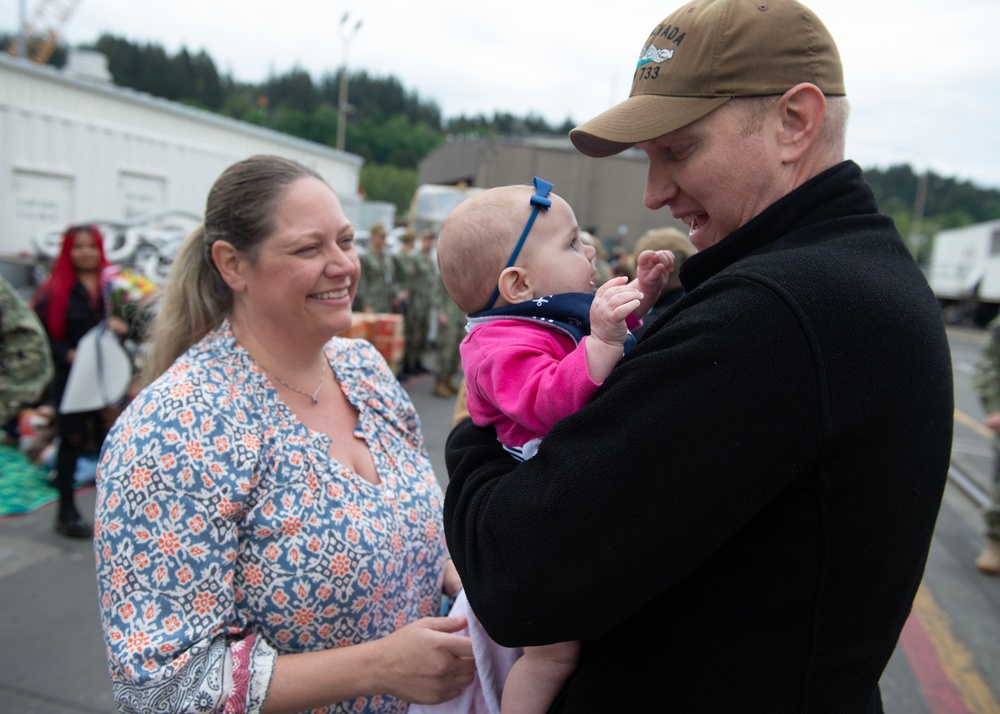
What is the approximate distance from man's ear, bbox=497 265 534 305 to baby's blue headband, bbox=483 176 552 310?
23 millimetres

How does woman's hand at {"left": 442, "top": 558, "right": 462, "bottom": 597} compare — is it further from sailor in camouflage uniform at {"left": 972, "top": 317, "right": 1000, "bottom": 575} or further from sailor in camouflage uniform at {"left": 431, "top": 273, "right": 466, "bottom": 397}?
sailor in camouflage uniform at {"left": 431, "top": 273, "right": 466, "bottom": 397}

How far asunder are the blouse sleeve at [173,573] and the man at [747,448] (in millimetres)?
626

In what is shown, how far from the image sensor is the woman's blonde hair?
186cm

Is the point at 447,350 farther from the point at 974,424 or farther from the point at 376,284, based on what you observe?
the point at 974,424

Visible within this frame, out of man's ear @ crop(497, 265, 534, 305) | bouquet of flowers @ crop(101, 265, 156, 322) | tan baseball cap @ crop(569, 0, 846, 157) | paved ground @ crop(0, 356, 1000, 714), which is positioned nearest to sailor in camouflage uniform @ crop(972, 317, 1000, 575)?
paved ground @ crop(0, 356, 1000, 714)

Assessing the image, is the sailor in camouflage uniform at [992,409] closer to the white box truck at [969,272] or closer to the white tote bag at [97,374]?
the white tote bag at [97,374]

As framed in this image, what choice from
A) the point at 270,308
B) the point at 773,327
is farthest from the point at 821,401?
the point at 270,308

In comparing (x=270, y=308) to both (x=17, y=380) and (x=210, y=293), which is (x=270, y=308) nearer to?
(x=210, y=293)

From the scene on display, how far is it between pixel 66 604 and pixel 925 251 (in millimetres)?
68016

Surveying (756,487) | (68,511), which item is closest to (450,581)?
(756,487)

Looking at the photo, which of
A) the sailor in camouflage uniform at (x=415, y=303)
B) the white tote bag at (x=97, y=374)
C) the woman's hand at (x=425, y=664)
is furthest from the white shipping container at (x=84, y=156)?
the woman's hand at (x=425, y=664)

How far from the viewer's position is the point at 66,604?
410 cm

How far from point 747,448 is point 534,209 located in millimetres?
827

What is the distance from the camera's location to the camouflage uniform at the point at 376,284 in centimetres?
1064
